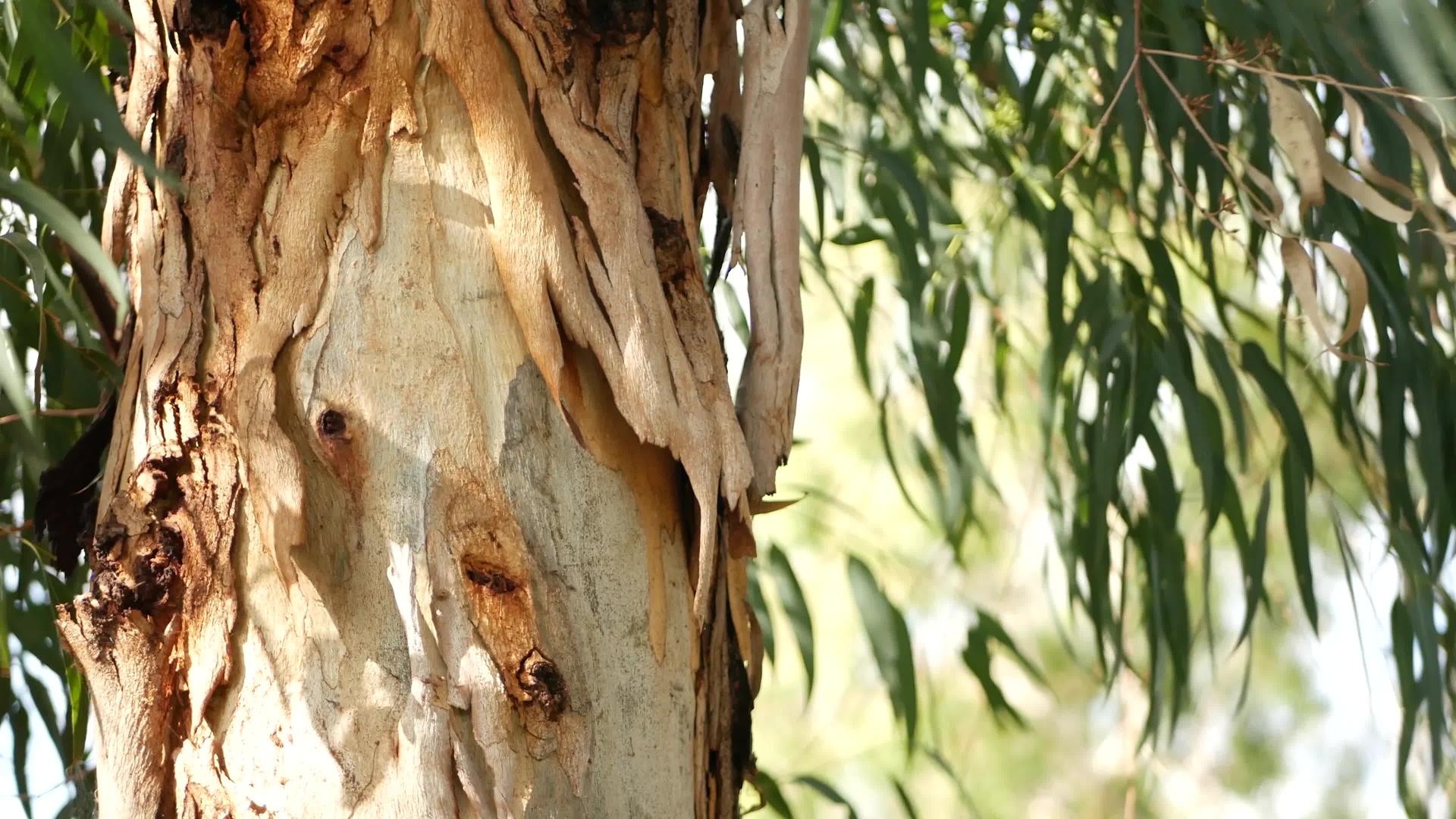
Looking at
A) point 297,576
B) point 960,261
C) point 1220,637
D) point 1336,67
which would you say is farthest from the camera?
point 1220,637

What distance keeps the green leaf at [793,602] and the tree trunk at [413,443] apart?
0.73 metres

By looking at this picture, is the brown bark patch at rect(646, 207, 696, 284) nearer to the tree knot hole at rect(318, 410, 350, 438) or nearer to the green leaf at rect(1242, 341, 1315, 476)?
the tree knot hole at rect(318, 410, 350, 438)

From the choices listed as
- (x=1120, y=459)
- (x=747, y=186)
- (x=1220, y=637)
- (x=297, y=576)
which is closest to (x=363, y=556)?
(x=297, y=576)

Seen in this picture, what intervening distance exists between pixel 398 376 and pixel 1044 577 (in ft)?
3.61

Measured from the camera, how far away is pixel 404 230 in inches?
27.4

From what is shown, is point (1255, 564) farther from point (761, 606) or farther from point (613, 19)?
point (613, 19)

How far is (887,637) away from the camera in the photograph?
1504 mm

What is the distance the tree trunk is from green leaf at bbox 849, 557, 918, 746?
75cm

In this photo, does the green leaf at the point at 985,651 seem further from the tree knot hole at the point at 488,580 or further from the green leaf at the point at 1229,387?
the tree knot hole at the point at 488,580

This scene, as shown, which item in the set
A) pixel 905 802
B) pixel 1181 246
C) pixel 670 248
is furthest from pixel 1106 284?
pixel 670 248

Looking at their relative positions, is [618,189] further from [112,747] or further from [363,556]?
[112,747]

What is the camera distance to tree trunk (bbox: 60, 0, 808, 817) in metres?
0.63

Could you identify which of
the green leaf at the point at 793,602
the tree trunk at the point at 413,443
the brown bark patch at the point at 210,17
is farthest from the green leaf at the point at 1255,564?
the brown bark patch at the point at 210,17

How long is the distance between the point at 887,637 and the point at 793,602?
0.11 metres
